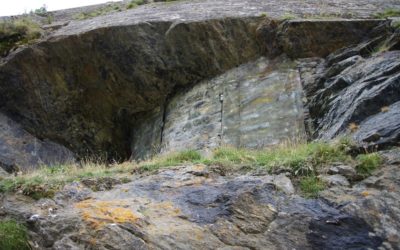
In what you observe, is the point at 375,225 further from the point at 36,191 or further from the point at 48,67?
the point at 48,67

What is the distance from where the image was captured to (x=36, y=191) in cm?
659

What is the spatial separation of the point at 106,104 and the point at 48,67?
1.31 m

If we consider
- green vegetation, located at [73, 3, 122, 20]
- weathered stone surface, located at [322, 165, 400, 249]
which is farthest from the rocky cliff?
green vegetation, located at [73, 3, 122, 20]

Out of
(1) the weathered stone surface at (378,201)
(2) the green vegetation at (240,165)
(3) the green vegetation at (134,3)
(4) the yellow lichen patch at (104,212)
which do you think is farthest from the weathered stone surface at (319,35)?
(4) the yellow lichen patch at (104,212)

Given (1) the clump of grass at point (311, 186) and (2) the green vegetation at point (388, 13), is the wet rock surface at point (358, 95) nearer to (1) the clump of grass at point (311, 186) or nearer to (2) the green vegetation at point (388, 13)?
(1) the clump of grass at point (311, 186)

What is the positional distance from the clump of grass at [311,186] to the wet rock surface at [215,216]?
102mm

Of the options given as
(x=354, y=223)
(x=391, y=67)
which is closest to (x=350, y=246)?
(x=354, y=223)

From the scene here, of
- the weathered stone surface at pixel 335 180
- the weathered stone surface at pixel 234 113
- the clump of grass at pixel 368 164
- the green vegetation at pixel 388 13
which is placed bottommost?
the weathered stone surface at pixel 234 113

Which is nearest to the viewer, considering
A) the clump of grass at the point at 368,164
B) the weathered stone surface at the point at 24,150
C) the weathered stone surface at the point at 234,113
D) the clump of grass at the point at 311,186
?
the clump of grass at the point at 311,186

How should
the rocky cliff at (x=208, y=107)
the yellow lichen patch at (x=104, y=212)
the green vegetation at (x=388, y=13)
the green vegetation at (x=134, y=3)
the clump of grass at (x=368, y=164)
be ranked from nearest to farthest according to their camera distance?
1. the yellow lichen patch at (x=104, y=212)
2. the rocky cliff at (x=208, y=107)
3. the clump of grass at (x=368, y=164)
4. the green vegetation at (x=388, y=13)
5. the green vegetation at (x=134, y=3)

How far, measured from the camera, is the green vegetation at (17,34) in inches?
488

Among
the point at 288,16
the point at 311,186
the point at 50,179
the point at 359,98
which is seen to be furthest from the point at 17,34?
the point at 311,186

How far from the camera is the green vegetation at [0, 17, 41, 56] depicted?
12.4 metres

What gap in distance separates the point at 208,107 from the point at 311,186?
4.64 meters
